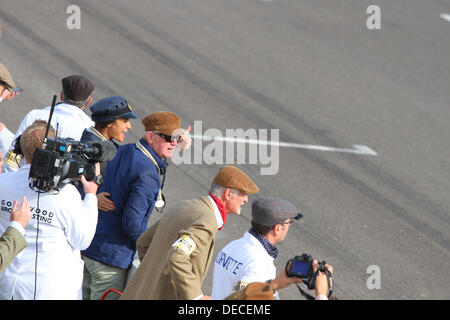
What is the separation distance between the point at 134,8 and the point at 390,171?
6.53 metres

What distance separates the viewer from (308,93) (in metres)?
12.8

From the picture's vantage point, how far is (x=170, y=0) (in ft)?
51.0

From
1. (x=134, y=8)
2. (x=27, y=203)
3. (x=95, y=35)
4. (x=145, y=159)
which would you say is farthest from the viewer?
(x=134, y=8)

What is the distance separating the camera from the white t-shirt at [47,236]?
5.17m

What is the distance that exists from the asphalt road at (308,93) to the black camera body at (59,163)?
3158 mm

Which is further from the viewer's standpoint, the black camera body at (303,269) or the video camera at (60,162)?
the video camera at (60,162)

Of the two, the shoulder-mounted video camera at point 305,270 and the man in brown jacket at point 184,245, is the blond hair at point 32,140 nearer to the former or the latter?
the man in brown jacket at point 184,245

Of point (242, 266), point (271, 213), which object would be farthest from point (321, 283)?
point (271, 213)

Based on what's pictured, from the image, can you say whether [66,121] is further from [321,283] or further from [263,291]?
[263,291]

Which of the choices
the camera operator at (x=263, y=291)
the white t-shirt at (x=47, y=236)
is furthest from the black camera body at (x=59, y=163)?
the camera operator at (x=263, y=291)
